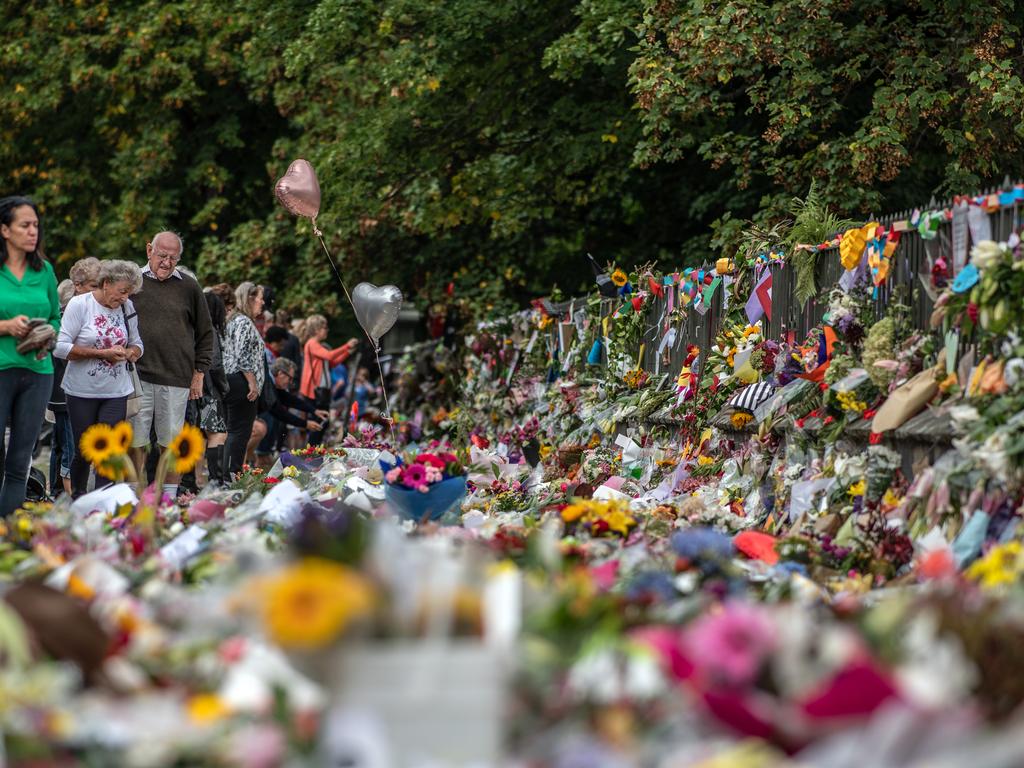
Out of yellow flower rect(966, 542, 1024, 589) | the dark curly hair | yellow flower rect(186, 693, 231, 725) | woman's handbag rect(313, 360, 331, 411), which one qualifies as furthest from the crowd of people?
yellow flower rect(186, 693, 231, 725)

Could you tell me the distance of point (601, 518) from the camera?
6793 mm

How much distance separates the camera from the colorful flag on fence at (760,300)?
10.5 metres

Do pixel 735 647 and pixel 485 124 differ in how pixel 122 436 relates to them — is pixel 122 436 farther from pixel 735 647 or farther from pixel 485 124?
pixel 485 124

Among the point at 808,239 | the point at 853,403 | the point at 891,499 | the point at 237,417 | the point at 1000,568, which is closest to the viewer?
the point at 1000,568

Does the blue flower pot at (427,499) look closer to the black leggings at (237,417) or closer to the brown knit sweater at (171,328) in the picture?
the brown knit sweater at (171,328)

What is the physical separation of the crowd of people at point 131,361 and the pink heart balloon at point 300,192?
1.05m

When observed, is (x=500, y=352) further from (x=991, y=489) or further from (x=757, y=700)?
(x=757, y=700)

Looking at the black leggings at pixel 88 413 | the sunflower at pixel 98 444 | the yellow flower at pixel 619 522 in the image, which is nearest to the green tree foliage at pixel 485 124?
the black leggings at pixel 88 413

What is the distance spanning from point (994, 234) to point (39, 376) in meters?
4.69

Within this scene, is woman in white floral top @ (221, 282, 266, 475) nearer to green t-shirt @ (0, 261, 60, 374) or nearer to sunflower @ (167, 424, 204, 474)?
green t-shirt @ (0, 261, 60, 374)

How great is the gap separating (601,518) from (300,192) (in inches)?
358

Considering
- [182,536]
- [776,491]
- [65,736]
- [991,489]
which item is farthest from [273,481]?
[65,736]

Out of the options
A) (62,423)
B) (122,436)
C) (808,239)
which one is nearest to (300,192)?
(62,423)

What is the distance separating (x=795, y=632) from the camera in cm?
318
